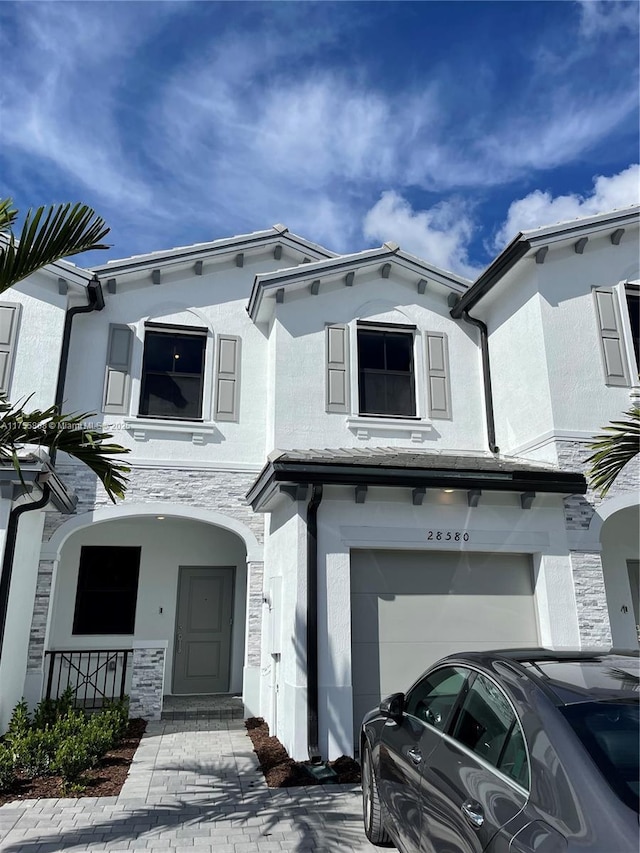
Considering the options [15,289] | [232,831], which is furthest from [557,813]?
[15,289]

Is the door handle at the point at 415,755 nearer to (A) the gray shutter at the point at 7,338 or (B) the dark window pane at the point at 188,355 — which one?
(B) the dark window pane at the point at 188,355

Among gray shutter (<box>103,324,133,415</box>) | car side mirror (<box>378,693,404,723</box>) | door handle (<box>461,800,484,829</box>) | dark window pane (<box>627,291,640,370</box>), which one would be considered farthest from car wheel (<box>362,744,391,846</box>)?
dark window pane (<box>627,291,640,370</box>)

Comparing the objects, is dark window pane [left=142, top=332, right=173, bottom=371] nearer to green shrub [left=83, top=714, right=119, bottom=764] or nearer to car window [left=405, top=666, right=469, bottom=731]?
green shrub [left=83, top=714, right=119, bottom=764]

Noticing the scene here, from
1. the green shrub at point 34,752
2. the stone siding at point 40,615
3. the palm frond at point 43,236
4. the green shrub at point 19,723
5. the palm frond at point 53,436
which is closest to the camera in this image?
the palm frond at point 43,236

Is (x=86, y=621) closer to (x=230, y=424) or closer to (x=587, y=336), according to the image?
(x=230, y=424)

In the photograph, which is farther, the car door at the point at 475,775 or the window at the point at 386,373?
the window at the point at 386,373

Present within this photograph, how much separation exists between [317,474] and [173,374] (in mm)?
4647

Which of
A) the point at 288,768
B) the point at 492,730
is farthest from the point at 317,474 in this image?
the point at 492,730

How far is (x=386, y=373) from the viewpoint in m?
10.9

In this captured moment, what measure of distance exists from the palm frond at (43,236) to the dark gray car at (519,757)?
16.1 feet

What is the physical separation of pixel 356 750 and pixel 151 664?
3667 mm

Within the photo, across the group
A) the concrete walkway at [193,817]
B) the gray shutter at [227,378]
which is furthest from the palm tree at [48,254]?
the gray shutter at [227,378]

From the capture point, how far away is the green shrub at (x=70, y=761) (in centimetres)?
625

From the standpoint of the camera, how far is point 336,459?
7.61 meters
